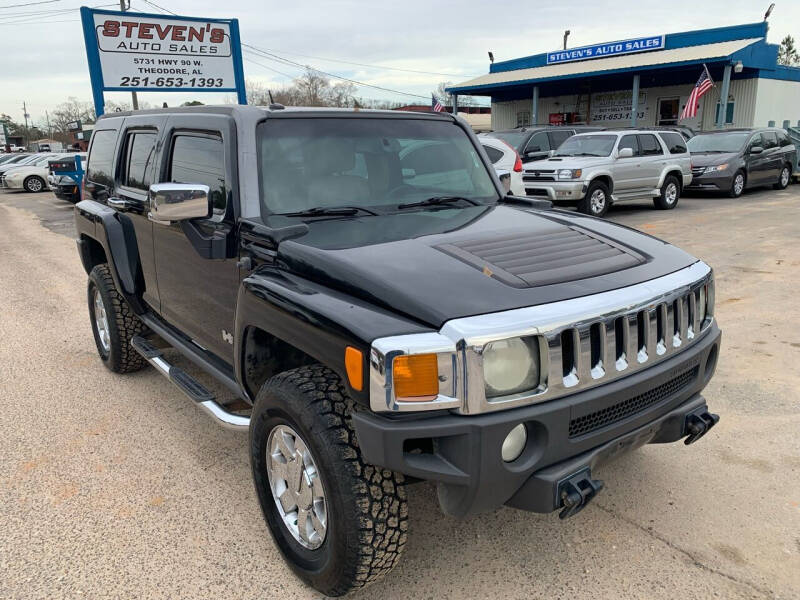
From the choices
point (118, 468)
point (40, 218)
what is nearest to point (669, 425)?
point (118, 468)

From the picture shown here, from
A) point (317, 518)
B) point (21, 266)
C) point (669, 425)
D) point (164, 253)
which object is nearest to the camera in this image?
point (317, 518)

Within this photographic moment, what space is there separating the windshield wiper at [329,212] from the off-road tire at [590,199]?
9.62 metres

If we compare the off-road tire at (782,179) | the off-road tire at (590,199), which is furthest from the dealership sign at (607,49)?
the off-road tire at (590,199)

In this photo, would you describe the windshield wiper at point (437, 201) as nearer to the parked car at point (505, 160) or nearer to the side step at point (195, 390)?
the side step at point (195, 390)

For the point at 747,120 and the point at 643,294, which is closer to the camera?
the point at 643,294

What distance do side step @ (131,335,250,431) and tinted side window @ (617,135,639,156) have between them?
11076 mm

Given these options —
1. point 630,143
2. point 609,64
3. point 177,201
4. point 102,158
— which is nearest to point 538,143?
point 630,143

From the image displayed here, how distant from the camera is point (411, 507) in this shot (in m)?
3.14

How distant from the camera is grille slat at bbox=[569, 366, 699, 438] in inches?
89.6

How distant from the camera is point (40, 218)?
673 inches

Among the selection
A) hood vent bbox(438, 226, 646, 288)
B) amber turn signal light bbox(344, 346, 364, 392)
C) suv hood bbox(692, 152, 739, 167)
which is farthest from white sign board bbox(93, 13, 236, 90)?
amber turn signal light bbox(344, 346, 364, 392)

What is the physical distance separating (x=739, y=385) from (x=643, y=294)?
251 centimetres

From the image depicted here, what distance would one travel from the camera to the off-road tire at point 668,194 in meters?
13.8

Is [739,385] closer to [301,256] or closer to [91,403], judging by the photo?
[301,256]
